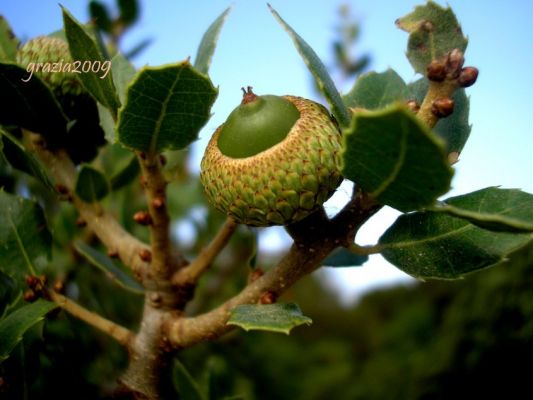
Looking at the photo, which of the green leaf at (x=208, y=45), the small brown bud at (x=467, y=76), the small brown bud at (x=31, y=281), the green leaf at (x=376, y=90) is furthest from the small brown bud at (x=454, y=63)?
the small brown bud at (x=31, y=281)

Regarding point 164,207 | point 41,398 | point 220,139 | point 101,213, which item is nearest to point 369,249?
point 220,139

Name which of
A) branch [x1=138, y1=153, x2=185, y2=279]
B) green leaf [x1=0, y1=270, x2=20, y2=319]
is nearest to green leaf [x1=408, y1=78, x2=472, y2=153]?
branch [x1=138, y1=153, x2=185, y2=279]

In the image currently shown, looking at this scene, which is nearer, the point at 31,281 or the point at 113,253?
the point at 31,281

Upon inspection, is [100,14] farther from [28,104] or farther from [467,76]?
[467,76]

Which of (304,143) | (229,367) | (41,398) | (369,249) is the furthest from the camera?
(229,367)

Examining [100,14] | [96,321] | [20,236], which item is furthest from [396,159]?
[100,14]

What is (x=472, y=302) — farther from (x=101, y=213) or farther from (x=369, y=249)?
(x=101, y=213)

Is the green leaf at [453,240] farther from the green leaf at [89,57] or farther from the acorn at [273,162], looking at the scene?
the green leaf at [89,57]
